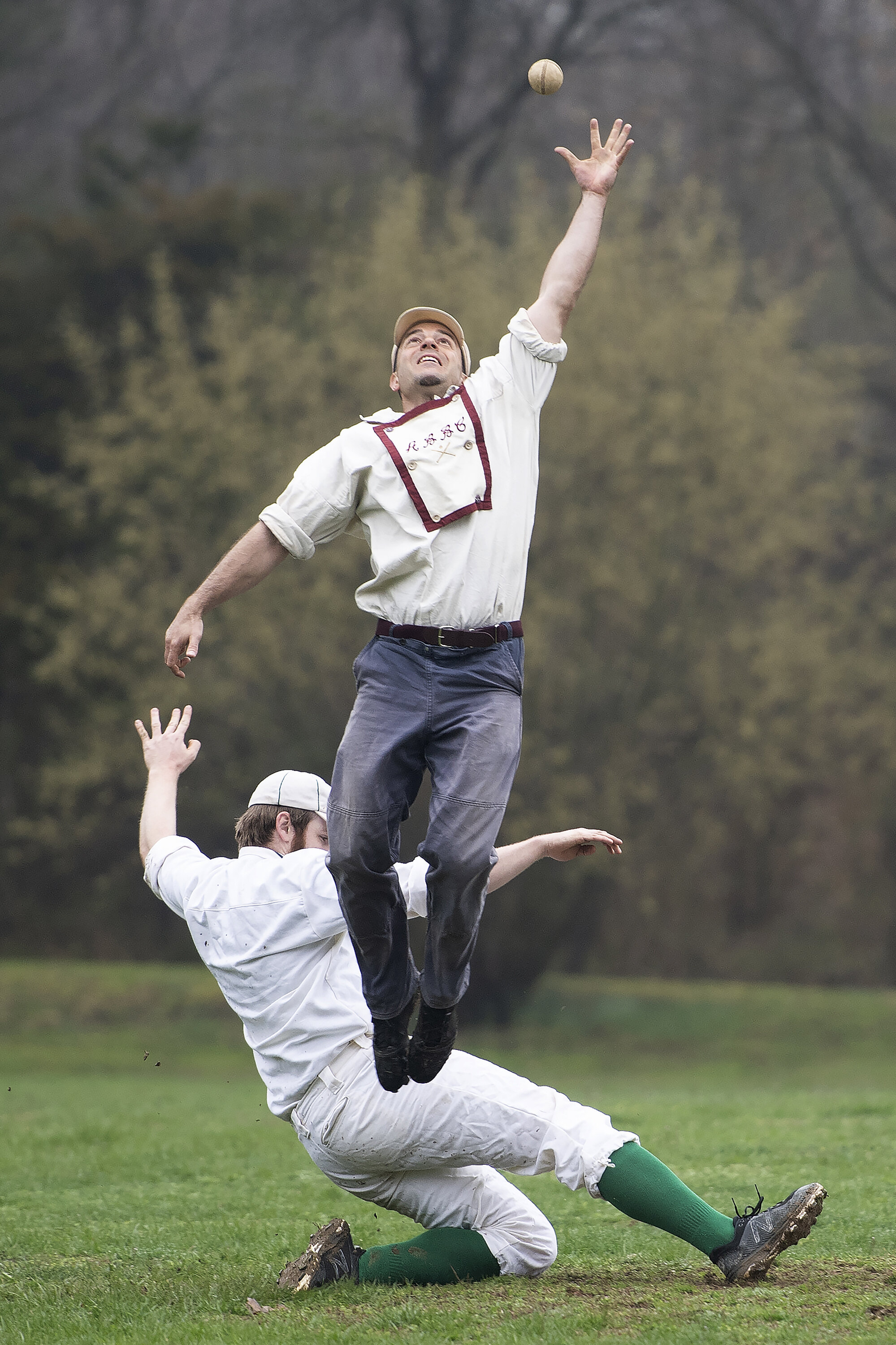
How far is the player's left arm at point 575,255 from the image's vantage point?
210 inches

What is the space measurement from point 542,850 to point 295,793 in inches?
35.7

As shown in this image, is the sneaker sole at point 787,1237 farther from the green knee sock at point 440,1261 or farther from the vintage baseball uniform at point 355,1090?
the green knee sock at point 440,1261

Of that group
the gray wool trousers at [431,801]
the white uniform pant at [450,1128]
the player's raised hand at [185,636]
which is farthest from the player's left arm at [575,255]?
the white uniform pant at [450,1128]

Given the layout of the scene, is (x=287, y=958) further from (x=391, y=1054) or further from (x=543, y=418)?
(x=543, y=418)

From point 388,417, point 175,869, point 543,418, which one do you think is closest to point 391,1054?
point 175,869

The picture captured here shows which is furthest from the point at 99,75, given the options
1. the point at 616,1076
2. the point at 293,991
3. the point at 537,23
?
the point at 293,991

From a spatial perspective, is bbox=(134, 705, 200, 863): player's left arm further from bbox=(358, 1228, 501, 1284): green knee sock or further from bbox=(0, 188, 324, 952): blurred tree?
bbox=(0, 188, 324, 952): blurred tree

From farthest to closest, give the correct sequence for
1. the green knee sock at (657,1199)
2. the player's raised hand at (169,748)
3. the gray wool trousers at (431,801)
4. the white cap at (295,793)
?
1. the player's raised hand at (169,748)
2. the white cap at (295,793)
3. the green knee sock at (657,1199)
4. the gray wool trousers at (431,801)

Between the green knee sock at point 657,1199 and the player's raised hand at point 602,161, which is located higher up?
the player's raised hand at point 602,161

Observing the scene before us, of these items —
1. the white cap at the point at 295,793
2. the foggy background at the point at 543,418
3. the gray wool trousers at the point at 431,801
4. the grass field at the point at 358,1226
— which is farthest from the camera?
the foggy background at the point at 543,418

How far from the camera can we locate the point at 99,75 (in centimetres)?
2927

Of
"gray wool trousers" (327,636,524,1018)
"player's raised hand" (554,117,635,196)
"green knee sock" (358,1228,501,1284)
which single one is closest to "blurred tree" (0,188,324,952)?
"player's raised hand" (554,117,635,196)

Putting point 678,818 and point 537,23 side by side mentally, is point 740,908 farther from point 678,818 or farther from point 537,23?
point 537,23

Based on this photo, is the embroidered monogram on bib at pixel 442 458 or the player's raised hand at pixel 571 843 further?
the player's raised hand at pixel 571 843
